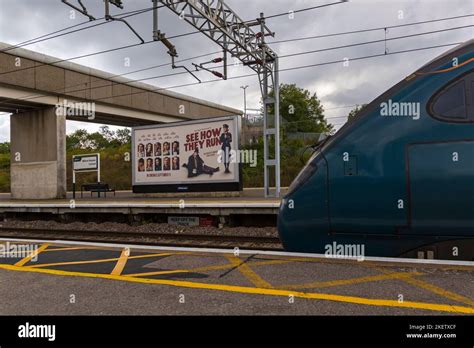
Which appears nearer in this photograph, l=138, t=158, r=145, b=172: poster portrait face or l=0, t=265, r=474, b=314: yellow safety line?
l=0, t=265, r=474, b=314: yellow safety line

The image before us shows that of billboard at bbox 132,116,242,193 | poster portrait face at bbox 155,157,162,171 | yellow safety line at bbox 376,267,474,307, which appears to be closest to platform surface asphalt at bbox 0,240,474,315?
yellow safety line at bbox 376,267,474,307

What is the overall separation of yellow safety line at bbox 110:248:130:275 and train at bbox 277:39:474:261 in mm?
3046

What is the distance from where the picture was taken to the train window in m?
3.19

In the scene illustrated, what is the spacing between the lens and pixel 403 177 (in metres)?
3.27

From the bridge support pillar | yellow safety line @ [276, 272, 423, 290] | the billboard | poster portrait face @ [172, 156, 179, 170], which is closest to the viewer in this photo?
yellow safety line @ [276, 272, 423, 290]

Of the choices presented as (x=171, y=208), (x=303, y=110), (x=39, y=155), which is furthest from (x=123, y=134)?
(x=171, y=208)

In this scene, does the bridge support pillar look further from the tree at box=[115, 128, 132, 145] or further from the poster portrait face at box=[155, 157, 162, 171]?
the tree at box=[115, 128, 132, 145]

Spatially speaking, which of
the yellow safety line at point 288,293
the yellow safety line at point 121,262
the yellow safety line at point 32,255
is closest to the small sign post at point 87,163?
the yellow safety line at point 32,255

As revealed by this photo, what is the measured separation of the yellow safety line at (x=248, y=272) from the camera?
4133mm

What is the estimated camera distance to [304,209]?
12.2ft

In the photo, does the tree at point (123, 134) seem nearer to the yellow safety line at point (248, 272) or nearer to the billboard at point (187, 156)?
the billboard at point (187, 156)

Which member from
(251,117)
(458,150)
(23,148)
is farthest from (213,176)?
(251,117)

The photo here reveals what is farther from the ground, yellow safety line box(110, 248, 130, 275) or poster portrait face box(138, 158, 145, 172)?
poster portrait face box(138, 158, 145, 172)
